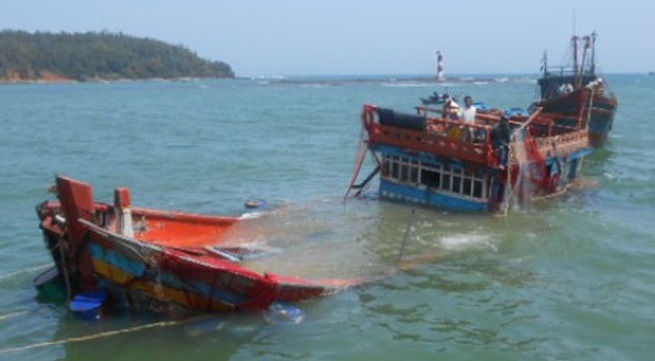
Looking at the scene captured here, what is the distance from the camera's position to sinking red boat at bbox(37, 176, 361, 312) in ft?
38.6

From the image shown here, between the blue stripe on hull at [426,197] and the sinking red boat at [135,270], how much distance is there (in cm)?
778

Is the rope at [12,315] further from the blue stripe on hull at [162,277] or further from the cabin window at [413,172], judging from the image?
the cabin window at [413,172]

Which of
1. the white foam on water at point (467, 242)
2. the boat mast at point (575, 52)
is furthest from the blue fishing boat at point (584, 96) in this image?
the white foam on water at point (467, 242)

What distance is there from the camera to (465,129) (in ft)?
63.4

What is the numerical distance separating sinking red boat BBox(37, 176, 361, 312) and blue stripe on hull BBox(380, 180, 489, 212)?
7.78 metres

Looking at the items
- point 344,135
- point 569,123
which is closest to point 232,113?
point 344,135

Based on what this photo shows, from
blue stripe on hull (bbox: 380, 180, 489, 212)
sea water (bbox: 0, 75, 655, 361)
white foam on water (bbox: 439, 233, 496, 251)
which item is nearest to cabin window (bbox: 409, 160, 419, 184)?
blue stripe on hull (bbox: 380, 180, 489, 212)

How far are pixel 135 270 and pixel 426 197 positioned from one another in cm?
1068

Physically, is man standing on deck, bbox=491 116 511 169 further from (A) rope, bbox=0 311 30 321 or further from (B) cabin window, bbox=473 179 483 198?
(A) rope, bbox=0 311 30 321

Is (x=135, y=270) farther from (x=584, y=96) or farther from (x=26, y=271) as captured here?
(x=584, y=96)

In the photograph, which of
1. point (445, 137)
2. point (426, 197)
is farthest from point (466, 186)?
point (445, 137)

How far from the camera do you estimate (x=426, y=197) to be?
813 inches

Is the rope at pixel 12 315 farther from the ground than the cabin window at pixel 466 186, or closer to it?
closer to it

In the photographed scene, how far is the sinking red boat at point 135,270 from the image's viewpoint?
11773 mm
